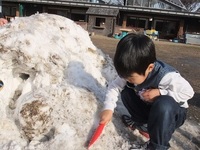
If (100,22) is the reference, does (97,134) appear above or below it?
above

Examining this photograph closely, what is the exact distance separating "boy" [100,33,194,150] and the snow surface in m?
0.19

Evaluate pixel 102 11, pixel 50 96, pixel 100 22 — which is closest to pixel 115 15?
pixel 102 11

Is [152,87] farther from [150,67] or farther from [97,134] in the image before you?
[97,134]

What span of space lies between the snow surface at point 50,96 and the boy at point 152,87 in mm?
186

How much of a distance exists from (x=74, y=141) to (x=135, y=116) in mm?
587

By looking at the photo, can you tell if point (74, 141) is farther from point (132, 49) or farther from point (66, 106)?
point (132, 49)

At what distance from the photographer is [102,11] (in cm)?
2273

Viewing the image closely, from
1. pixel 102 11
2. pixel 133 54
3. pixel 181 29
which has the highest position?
pixel 102 11

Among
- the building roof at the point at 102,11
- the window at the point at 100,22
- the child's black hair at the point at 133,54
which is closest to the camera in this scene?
the child's black hair at the point at 133,54

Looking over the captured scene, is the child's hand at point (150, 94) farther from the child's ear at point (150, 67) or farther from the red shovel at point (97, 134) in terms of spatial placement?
the red shovel at point (97, 134)

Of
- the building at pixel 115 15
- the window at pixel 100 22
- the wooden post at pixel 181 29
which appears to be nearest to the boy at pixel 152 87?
the building at pixel 115 15

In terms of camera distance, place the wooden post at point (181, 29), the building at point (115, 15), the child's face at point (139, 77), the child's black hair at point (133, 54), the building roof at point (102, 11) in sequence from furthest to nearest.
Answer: the wooden post at point (181, 29)
the building at point (115, 15)
the building roof at point (102, 11)
the child's face at point (139, 77)
the child's black hair at point (133, 54)

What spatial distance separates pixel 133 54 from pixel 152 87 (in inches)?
15.6

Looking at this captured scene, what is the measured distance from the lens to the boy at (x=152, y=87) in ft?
5.67
